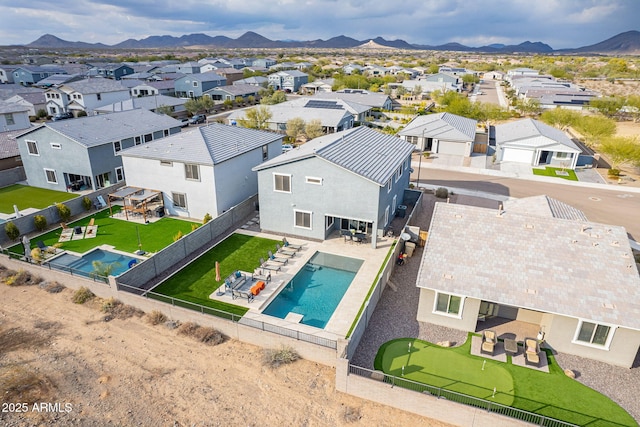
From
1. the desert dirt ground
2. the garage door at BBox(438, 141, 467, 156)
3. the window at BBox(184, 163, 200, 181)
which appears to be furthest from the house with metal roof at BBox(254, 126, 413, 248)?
the garage door at BBox(438, 141, 467, 156)

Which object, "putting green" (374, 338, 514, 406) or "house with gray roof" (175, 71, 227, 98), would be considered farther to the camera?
"house with gray roof" (175, 71, 227, 98)

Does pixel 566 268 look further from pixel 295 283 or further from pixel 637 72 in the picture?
pixel 637 72

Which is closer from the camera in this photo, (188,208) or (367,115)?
(188,208)

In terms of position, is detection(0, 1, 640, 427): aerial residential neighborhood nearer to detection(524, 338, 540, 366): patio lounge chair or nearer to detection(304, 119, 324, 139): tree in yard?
detection(524, 338, 540, 366): patio lounge chair

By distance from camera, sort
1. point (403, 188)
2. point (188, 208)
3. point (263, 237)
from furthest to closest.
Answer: point (403, 188) < point (188, 208) < point (263, 237)

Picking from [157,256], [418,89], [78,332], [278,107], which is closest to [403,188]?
[157,256]

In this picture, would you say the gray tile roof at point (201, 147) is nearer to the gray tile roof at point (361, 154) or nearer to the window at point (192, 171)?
the window at point (192, 171)

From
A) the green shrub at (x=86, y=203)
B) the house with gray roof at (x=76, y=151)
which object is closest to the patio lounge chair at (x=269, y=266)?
the green shrub at (x=86, y=203)
